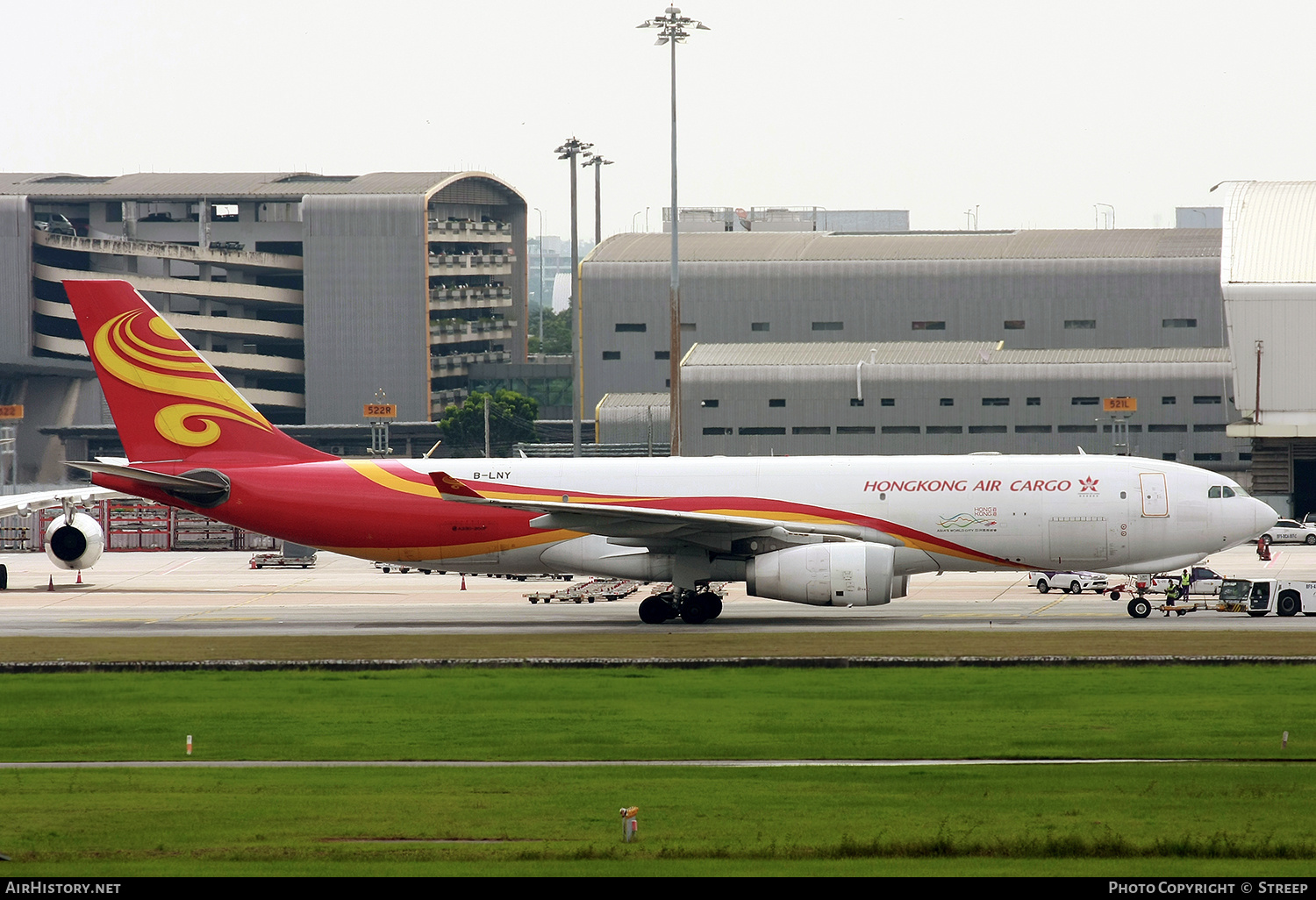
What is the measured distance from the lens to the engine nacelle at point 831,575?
1479 inches

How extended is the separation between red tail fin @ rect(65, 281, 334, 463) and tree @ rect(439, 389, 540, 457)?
3063 inches

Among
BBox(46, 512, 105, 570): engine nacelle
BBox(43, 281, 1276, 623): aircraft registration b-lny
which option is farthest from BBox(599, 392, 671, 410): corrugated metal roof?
BBox(43, 281, 1276, 623): aircraft registration b-lny

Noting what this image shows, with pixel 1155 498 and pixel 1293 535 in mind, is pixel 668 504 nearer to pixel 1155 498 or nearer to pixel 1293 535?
pixel 1155 498

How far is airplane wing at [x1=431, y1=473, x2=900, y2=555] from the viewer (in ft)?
125

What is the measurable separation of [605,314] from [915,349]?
926 inches

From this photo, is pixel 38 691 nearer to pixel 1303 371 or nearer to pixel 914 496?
pixel 914 496

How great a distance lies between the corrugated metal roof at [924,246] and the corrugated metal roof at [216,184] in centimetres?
2731

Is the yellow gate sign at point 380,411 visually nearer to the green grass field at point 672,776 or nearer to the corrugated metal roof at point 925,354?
the corrugated metal roof at point 925,354

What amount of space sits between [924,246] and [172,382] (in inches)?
2842

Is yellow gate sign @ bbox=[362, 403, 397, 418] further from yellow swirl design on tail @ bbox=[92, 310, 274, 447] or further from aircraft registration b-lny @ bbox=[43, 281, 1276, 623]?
aircraft registration b-lny @ bbox=[43, 281, 1276, 623]

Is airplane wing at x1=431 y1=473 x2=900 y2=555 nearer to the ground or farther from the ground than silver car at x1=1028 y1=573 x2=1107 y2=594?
farther from the ground

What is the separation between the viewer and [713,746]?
23172mm

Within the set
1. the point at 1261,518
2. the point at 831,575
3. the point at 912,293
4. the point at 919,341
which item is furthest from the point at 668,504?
the point at 912,293
